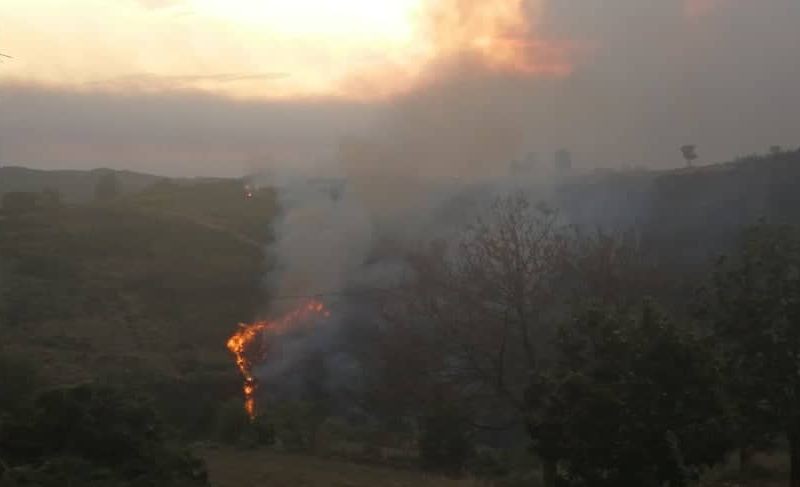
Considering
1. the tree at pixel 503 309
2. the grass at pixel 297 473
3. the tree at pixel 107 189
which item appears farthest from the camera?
the tree at pixel 107 189

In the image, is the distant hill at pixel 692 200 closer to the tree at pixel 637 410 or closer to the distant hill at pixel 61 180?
the tree at pixel 637 410

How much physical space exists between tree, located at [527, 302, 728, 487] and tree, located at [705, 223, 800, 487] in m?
2.69

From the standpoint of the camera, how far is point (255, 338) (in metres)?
42.1

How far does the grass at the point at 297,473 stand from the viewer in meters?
23.1

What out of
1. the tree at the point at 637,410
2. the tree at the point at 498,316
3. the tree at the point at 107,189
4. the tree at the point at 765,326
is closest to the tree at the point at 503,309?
the tree at the point at 498,316

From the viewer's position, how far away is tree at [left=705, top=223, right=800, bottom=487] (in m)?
16.0

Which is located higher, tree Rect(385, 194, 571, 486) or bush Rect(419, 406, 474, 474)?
tree Rect(385, 194, 571, 486)

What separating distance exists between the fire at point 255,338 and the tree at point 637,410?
78.8ft

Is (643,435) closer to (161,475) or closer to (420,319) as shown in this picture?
(161,475)

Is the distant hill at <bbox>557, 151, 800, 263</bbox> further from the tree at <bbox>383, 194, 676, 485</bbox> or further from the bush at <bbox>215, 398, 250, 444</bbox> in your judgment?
the bush at <bbox>215, 398, 250, 444</bbox>

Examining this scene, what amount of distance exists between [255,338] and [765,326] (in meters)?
29.1

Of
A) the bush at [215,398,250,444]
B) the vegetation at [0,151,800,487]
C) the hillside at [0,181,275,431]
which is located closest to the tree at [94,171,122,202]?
the hillside at [0,181,275,431]

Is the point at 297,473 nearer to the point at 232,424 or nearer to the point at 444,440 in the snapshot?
the point at 444,440

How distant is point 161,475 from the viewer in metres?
13.3
